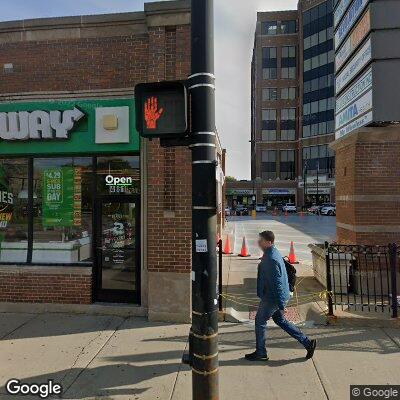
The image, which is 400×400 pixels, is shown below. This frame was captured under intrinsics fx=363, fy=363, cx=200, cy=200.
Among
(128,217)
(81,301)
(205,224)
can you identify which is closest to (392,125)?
(128,217)

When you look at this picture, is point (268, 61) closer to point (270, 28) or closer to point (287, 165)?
point (270, 28)

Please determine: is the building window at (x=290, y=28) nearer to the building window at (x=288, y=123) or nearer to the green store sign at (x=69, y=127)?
the building window at (x=288, y=123)

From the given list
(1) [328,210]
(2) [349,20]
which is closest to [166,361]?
(2) [349,20]

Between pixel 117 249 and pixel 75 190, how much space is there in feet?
4.88

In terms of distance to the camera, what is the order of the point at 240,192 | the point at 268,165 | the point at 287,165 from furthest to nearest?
the point at 240,192 < the point at 268,165 < the point at 287,165

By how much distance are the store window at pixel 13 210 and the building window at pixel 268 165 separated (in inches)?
2479

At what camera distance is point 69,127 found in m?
6.98

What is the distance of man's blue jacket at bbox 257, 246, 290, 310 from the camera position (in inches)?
188

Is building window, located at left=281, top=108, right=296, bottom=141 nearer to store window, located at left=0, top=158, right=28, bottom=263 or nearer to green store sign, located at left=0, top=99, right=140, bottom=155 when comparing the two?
green store sign, located at left=0, top=99, right=140, bottom=155

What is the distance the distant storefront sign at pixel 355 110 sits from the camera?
8383 millimetres

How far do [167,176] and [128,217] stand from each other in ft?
4.10

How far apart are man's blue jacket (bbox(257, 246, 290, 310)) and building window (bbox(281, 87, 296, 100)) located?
2598 inches

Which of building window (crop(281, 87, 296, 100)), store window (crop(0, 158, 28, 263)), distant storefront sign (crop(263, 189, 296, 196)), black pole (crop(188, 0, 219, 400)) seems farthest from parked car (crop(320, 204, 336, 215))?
black pole (crop(188, 0, 219, 400))

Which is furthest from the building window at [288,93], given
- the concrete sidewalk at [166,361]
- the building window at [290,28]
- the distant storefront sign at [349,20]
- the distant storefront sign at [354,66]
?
the concrete sidewalk at [166,361]
